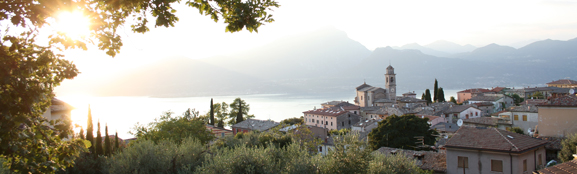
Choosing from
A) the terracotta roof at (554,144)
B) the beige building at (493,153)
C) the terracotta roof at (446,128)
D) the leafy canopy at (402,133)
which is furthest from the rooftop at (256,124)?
the beige building at (493,153)

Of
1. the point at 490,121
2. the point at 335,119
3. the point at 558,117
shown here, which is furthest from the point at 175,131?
the point at 335,119

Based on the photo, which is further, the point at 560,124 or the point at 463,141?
the point at 560,124

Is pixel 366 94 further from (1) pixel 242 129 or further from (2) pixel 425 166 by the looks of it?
(2) pixel 425 166

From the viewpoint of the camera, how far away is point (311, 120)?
54.3m

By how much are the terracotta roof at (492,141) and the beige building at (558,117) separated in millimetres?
4770

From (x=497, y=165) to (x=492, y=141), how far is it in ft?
3.46

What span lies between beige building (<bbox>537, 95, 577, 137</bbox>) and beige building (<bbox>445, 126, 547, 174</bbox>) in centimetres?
478

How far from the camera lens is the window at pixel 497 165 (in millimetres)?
12569

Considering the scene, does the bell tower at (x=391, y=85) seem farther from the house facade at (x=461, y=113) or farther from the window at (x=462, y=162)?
the window at (x=462, y=162)

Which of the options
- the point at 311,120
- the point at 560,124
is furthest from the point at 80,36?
the point at 311,120

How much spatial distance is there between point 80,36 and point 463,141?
14153 mm

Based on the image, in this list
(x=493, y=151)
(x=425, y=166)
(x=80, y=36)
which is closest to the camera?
(x=80, y=36)

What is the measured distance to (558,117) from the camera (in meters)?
17.3

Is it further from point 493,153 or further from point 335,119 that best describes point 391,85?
Result: point 493,153
